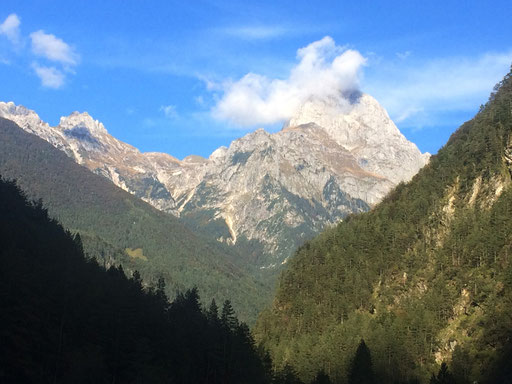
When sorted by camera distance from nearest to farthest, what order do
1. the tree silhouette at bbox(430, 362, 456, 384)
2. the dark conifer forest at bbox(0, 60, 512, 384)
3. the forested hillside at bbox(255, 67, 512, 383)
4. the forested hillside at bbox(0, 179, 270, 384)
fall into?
1. the forested hillside at bbox(0, 179, 270, 384)
2. the dark conifer forest at bbox(0, 60, 512, 384)
3. the tree silhouette at bbox(430, 362, 456, 384)
4. the forested hillside at bbox(255, 67, 512, 383)

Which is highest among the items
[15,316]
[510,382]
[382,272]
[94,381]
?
[382,272]

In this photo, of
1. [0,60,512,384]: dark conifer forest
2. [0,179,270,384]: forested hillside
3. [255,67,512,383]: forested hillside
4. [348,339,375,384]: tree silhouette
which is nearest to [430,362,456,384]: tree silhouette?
[0,60,512,384]: dark conifer forest

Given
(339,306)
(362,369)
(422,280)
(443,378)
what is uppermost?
(422,280)

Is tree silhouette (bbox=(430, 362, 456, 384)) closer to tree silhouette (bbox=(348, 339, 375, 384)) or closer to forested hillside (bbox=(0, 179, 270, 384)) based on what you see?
tree silhouette (bbox=(348, 339, 375, 384))

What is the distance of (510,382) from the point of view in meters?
91.6

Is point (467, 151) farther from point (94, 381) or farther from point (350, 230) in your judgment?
point (94, 381)

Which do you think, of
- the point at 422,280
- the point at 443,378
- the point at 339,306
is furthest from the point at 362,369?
the point at 339,306

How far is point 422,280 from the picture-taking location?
457ft

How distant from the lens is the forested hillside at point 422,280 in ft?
380

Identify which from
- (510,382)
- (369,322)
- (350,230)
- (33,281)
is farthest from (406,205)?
(33,281)

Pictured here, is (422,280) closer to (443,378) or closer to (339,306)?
(339,306)

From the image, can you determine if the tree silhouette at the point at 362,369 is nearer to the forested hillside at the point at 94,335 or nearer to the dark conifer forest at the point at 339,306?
the dark conifer forest at the point at 339,306

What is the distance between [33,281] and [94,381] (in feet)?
77.0

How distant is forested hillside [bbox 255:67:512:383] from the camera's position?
11581cm
